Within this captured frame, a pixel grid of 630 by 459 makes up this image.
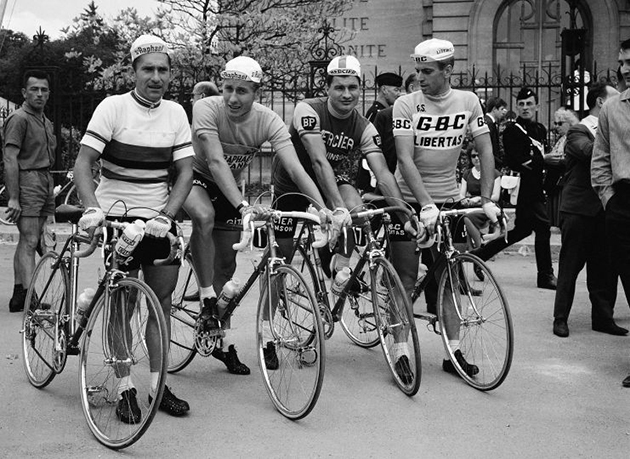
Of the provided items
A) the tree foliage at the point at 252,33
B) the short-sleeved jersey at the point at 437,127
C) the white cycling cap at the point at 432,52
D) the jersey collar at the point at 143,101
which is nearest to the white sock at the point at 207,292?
the jersey collar at the point at 143,101

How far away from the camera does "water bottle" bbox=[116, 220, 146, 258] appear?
202 inches

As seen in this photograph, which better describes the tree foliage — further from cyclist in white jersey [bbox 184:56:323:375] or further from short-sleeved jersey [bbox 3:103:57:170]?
cyclist in white jersey [bbox 184:56:323:375]

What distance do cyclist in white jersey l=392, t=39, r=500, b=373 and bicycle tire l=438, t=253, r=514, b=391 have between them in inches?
3.1

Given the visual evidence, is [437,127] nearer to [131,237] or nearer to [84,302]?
[131,237]

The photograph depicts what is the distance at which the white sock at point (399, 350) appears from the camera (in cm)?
620

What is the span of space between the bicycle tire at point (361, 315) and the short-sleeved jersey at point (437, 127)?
80 cm

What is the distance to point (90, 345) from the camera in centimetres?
539

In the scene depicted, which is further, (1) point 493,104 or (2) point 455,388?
(1) point 493,104

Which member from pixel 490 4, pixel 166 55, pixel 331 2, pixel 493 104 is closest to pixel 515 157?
pixel 493 104

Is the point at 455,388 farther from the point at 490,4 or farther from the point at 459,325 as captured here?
the point at 490,4

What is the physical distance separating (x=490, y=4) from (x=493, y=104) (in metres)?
13.8

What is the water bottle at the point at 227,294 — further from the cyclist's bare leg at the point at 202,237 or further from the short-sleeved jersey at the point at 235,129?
the short-sleeved jersey at the point at 235,129

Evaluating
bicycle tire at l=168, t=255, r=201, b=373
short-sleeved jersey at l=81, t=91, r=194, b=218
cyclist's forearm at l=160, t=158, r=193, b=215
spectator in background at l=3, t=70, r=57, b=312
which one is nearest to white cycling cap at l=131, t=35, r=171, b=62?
short-sleeved jersey at l=81, t=91, r=194, b=218

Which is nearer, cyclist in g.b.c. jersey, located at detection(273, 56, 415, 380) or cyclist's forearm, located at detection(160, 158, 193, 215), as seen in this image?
cyclist's forearm, located at detection(160, 158, 193, 215)
